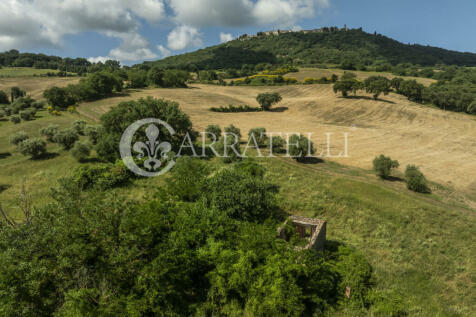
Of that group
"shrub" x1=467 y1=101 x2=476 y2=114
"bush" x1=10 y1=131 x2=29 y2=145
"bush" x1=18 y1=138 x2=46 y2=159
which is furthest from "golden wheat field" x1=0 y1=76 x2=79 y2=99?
"shrub" x1=467 y1=101 x2=476 y2=114

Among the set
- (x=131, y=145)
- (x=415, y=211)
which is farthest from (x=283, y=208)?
(x=131, y=145)

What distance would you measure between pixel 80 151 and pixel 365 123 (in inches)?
2397

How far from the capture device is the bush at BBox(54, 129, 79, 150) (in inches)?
1587

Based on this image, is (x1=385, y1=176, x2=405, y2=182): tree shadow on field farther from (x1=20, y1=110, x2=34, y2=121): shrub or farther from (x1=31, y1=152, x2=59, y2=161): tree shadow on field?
(x1=20, y1=110, x2=34, y2=121): shrub

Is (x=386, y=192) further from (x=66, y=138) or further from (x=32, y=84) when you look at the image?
(x=32, y=84)

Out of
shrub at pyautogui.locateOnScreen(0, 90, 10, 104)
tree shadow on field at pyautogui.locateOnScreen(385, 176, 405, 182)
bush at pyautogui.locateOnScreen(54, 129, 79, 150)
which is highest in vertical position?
shrub at pyautogui.locateOnScreen(0, 90, 10, 104)

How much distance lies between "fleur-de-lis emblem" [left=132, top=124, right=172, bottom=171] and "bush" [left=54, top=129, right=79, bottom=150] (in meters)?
14.6

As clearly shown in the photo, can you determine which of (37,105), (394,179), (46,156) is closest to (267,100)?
(394,179)

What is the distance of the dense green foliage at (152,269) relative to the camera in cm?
1193

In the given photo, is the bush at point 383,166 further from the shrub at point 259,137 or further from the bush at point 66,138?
the bush at point 66,138

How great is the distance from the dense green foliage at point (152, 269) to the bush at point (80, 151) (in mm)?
22594

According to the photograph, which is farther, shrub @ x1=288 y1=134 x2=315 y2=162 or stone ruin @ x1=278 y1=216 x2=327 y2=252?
shrub @ x1=288 y1=134 x2=315 y2=162

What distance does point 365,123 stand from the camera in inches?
2411

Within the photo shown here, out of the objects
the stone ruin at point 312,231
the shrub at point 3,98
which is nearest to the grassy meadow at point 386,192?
the stone ruin at point 312,231
